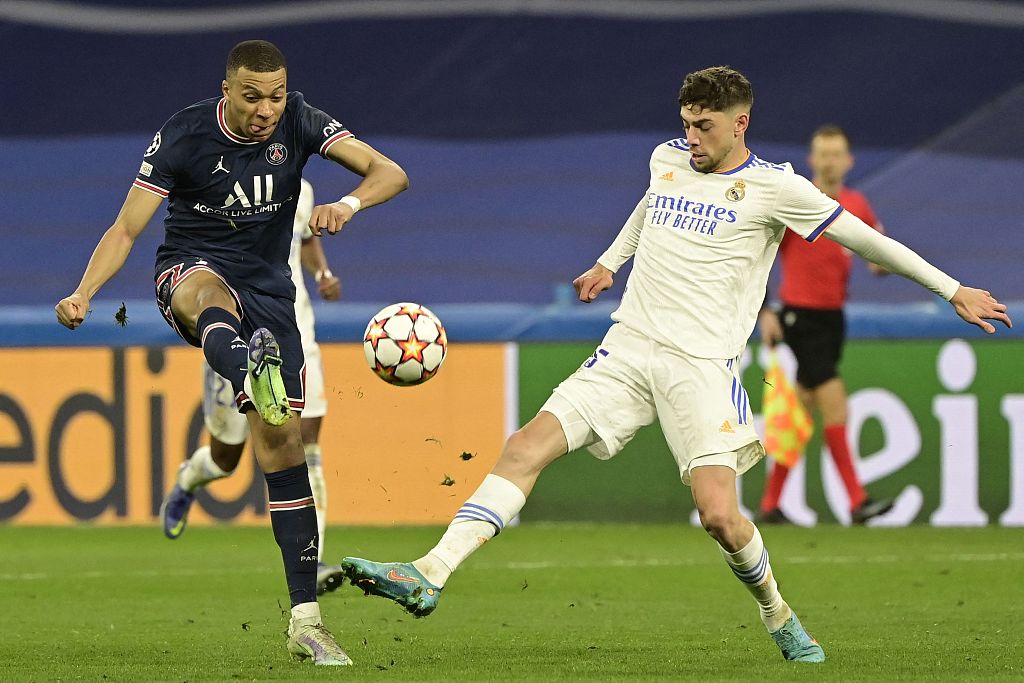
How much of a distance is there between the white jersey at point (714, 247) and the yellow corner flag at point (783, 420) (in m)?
4.91

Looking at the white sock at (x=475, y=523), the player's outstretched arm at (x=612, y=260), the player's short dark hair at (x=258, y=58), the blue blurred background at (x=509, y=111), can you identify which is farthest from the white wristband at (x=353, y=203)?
the blue blurred background at (x=509, y=111)

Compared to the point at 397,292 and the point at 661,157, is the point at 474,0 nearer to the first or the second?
the point at 397,292

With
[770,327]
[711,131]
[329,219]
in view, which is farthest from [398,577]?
[770,327]

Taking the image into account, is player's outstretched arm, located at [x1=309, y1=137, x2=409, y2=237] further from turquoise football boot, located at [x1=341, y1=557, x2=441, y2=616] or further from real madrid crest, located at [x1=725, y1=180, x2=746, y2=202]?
turquoise football boot, located at [x1=341, y1=557, x2=441, y2=616]

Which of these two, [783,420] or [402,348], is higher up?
[402,348]

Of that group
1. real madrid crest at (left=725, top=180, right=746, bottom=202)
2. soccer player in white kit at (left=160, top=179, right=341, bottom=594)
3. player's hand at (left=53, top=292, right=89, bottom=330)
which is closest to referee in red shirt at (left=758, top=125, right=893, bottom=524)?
soccer player in white kit at (left=160, top=179, right=341, bottom=594)

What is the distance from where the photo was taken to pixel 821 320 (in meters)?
10.9

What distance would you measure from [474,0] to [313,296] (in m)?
2.91

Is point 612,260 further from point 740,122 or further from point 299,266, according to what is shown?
point 299,266

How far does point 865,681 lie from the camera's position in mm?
5270

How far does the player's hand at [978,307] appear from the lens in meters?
5.52

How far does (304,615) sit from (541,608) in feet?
6.28

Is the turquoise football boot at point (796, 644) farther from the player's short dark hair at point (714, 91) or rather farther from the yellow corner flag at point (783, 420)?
the yellow corner flag at point (783, 420)

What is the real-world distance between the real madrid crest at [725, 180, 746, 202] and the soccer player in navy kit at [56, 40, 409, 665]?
1074mm
